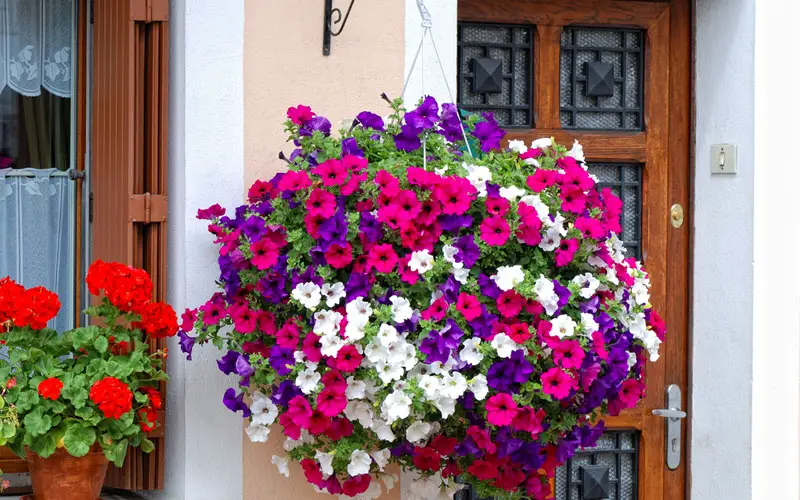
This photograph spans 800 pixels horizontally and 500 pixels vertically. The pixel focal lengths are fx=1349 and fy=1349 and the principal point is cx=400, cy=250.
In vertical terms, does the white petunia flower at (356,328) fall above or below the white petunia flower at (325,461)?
above

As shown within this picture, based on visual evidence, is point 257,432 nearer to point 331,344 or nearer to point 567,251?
point 331,344

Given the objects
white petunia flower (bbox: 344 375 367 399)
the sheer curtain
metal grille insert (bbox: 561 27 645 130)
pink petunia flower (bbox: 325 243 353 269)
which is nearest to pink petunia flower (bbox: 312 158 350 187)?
pink petunia flower (bbox: 325 243 353 269)

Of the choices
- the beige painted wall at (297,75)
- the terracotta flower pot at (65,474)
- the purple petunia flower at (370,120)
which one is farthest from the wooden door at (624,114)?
the terracotta flower pot at (65,474)

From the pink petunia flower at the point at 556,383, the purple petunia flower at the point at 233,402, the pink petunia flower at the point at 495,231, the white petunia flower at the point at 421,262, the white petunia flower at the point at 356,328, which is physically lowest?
the purple petunia flower at the point at 233,402

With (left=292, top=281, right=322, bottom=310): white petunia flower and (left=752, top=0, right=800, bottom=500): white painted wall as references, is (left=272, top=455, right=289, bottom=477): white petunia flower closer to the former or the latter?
(left=292, top=281, right=322, bottom=310): white petunia flower

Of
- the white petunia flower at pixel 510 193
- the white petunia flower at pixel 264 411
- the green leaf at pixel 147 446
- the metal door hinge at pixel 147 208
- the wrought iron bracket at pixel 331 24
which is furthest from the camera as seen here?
the wrought iron bracket at pixel 331 24

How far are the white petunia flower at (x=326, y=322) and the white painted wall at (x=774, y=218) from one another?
1.78 m

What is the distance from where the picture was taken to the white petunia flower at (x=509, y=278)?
330cm

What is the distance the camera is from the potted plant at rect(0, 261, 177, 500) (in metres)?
3.40

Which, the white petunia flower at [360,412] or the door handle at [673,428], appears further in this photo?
the door handle at [673,428]

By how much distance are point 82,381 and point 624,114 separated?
7.04 ft

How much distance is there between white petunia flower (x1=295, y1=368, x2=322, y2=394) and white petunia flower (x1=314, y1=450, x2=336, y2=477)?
197mm

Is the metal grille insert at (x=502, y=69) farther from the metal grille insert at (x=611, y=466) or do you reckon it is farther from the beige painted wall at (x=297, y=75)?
the metal grille insert at (x=611, y=466)

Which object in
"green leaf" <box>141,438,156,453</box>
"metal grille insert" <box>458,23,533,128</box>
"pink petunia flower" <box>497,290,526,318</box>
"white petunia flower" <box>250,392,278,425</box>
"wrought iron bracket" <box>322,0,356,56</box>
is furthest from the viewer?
"metal grille insert" <box>458,23,533,128</box>
